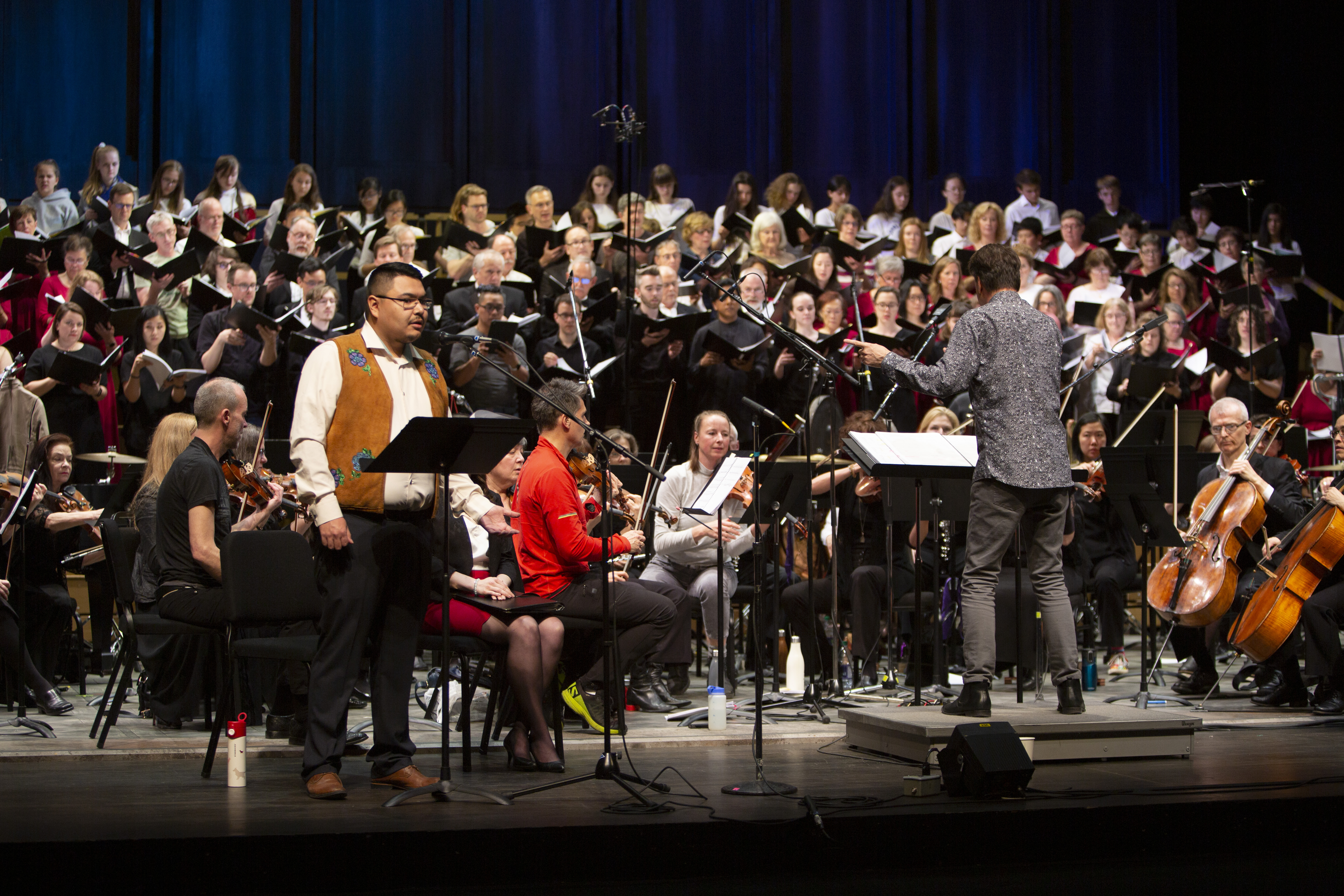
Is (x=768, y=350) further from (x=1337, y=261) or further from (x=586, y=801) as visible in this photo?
(x=1337, y=261)

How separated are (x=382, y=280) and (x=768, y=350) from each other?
4564 millimetres

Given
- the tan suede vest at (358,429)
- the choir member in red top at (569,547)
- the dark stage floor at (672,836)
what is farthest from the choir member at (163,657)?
the tan suede vest at (358,429)

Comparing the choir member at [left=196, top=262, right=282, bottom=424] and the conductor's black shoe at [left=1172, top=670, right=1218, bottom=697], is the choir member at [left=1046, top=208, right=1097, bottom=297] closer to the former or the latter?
the conductor's black shoe at [left=1172, top=670, right=1218, bottom=697]

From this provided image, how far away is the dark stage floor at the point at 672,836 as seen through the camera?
10.2 ft

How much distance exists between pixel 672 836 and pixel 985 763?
92 cm

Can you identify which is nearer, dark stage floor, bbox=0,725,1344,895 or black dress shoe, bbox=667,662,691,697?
dark stage floor, bbox=0,725,1344,895

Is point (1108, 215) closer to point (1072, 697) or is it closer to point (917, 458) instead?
point (917, 458)

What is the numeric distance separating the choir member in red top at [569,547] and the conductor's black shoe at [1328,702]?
106 inches

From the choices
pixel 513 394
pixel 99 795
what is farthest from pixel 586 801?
pixel 513 394

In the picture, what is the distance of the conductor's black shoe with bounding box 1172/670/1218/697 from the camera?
19.2 ft

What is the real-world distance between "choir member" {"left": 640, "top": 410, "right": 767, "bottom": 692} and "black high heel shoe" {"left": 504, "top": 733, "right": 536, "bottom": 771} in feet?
5.24

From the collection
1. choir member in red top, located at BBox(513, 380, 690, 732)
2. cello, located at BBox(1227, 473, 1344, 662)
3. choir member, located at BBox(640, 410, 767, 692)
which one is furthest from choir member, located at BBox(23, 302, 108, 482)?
cello, located at BBox(1227, 473, 1344, 662)

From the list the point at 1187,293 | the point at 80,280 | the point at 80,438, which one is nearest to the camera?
the point at 80,438

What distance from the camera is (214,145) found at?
1263 cm
